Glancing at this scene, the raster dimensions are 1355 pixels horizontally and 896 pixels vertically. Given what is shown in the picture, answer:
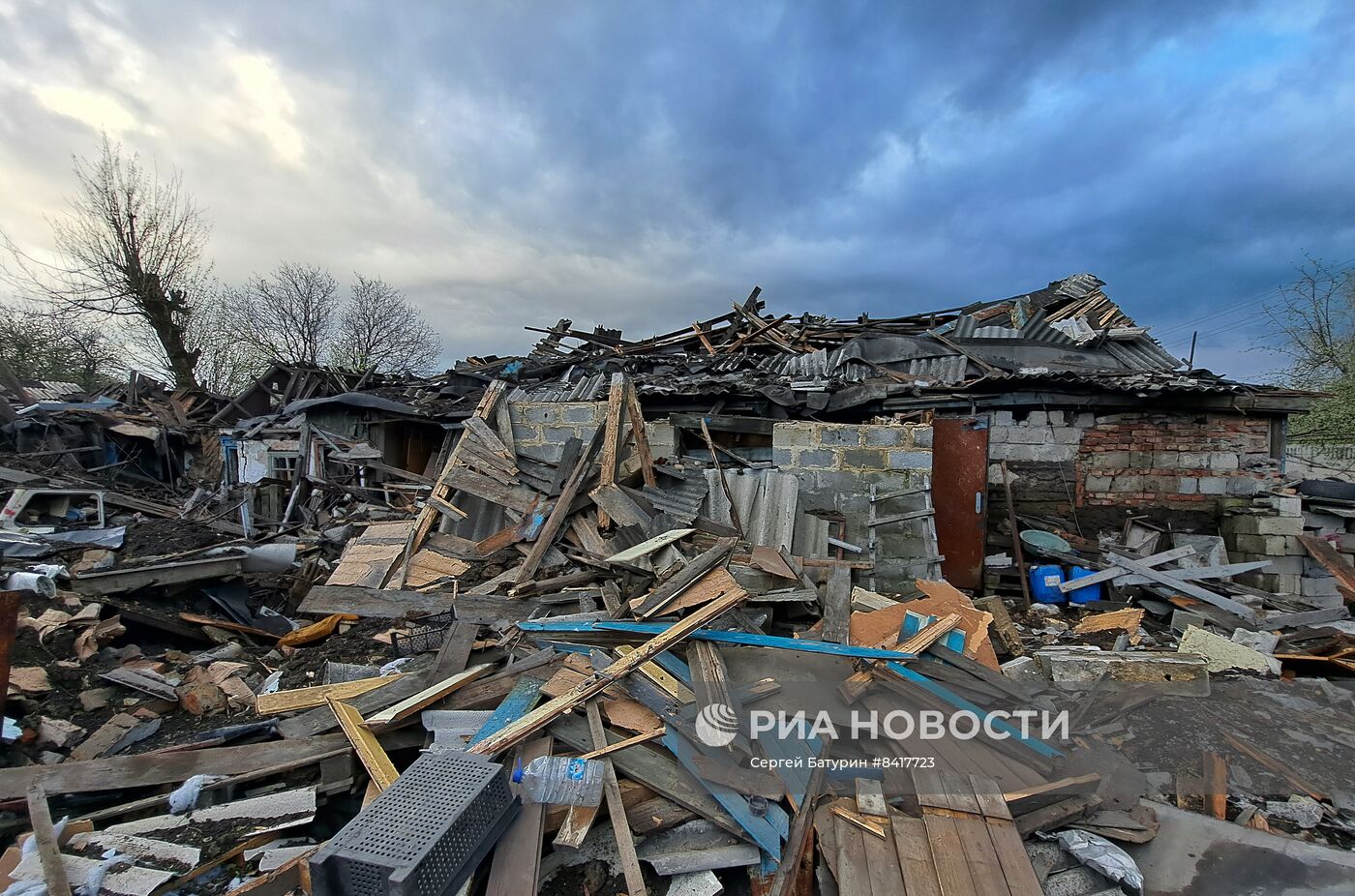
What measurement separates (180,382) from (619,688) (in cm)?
2330

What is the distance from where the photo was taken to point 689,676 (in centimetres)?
369

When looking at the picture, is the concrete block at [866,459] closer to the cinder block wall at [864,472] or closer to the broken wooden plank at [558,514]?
the cinder block wall at [864,472]

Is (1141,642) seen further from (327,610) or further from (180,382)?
(180,382)

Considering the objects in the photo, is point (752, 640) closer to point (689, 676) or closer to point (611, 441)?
point (689, 676)

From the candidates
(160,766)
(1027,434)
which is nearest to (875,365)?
(1027,434)

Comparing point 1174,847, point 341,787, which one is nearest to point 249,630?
point 341,787

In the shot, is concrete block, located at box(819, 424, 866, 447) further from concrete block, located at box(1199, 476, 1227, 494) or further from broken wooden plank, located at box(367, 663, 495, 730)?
concrete block, located at box(1199, 476, 1227, 494)

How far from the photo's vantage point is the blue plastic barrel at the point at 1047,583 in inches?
272

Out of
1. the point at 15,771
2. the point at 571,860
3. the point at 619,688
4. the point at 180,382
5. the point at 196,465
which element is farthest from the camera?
the point at 180,382

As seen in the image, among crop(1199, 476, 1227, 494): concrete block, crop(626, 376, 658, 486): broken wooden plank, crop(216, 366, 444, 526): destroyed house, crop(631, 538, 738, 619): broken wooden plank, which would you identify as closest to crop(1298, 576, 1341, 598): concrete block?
crop(1199, 476, 1227, 494): concrete block

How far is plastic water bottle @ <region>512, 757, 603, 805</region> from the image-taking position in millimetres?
2896

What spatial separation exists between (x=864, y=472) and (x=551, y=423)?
370 cm

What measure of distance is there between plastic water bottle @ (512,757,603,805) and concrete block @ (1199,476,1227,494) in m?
8.90

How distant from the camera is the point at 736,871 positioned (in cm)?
283
